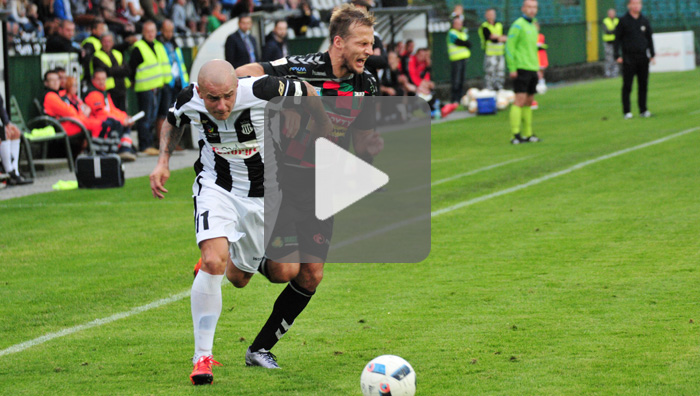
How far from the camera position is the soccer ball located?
4.63 meters

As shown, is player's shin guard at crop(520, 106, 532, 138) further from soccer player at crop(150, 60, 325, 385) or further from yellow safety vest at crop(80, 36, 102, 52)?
soccer player at crop(150, 60, 325, 385)

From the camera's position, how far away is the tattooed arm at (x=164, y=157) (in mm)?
5352

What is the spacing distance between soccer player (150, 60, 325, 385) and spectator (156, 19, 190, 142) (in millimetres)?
12552

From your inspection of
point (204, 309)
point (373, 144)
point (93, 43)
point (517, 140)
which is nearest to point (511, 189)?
point (373, 144)

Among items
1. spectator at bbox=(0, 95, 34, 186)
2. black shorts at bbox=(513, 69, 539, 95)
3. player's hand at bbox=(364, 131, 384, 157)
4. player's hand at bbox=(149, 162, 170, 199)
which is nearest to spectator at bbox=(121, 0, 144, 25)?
spectator at bbox=(0, 95, 34, 186)

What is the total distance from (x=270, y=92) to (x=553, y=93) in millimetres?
25247

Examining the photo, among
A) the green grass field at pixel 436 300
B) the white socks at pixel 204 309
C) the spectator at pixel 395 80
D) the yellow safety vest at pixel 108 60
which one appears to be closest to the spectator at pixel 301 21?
the spectator at pixel 395 80

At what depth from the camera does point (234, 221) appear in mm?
5188

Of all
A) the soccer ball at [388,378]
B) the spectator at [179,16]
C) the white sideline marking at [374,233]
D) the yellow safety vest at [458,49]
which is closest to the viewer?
the soccer ball at [388,378]

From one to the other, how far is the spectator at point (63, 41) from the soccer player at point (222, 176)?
11691 mm

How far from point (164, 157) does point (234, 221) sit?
58 centimetres

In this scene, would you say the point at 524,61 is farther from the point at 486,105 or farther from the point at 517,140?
the point at 486,105

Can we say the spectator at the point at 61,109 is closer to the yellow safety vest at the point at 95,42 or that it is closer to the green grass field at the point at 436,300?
the yellow safety vest at the point at 95,42

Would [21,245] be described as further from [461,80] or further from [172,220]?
[461,80]
